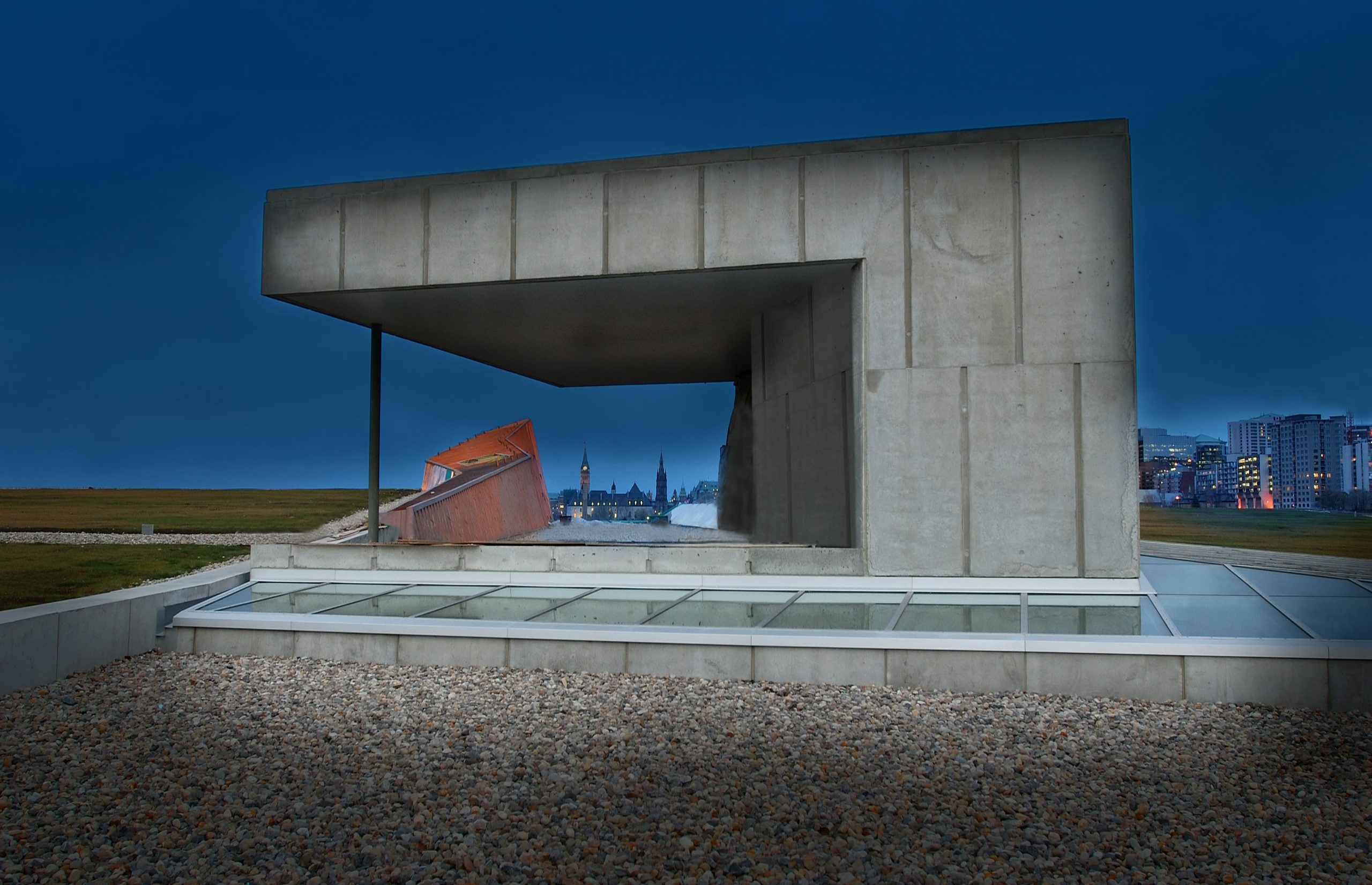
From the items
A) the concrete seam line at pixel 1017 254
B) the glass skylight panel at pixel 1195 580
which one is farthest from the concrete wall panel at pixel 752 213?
the glass skylight panel at pixel 1195 580

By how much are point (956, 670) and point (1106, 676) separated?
3.35 ft

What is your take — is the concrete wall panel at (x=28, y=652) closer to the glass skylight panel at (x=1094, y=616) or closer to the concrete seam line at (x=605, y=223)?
the concrete seam line at (x=605, y=223)

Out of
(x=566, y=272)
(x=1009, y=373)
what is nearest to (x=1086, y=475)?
(x=1009, y=373)

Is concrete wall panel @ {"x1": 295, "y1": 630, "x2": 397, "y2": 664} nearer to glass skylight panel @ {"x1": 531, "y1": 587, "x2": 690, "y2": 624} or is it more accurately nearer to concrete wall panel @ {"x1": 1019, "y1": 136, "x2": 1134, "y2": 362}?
glass skylight panel @ {"x1": 531, "y1": 587, "x2": 690, "y2": 624}

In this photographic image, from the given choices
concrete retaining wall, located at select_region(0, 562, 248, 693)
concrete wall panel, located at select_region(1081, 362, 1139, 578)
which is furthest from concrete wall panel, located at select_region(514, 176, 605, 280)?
concrete wall panel, located at select_region(1081, 362, 1139, 578)

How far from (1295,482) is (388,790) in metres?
92.3

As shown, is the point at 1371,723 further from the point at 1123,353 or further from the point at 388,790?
the point at 388,790

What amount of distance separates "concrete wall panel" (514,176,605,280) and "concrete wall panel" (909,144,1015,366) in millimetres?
3493

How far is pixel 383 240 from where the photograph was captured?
9.65 meters

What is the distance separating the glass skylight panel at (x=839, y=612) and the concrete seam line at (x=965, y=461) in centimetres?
97

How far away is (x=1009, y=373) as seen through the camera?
8.42 meters

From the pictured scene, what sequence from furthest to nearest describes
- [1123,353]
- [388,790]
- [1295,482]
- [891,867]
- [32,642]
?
[1295,482]
[1123,353]
[32,642]
[388,790]
[891,867]

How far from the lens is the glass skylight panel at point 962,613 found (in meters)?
6.28

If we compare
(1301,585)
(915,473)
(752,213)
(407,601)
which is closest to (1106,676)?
(915,473)
